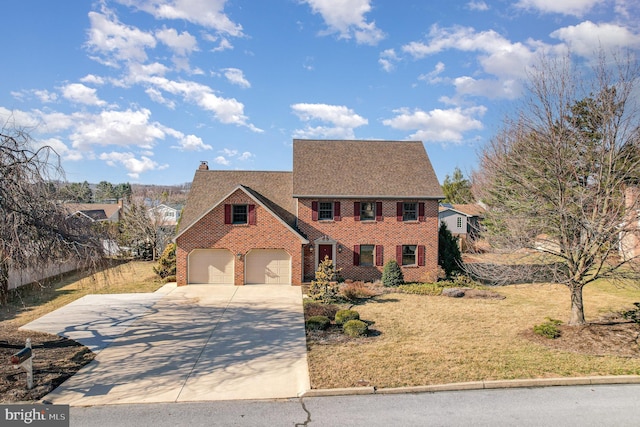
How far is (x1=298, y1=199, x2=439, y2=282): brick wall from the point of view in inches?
902

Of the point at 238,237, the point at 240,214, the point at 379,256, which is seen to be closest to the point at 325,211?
the point at 379,256

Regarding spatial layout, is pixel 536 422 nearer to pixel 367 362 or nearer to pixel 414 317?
pixel 367 362

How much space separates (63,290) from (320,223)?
47.2 ft

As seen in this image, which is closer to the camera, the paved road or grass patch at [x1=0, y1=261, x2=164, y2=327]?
the paved road

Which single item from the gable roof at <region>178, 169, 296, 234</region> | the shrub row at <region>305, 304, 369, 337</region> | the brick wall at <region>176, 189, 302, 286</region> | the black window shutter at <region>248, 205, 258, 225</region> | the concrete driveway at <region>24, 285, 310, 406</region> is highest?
the gable roof at <region>178, 169, 296, 234</region>

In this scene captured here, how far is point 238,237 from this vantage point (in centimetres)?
2172

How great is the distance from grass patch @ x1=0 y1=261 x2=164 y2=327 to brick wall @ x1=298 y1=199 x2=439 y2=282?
359 inches

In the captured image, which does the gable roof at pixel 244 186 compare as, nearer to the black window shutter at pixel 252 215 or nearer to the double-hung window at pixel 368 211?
the black window shutter at pixel 252 215

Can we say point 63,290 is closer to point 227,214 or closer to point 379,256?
point 227,214

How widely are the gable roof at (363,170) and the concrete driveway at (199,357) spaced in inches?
322

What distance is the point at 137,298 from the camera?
61.7ft

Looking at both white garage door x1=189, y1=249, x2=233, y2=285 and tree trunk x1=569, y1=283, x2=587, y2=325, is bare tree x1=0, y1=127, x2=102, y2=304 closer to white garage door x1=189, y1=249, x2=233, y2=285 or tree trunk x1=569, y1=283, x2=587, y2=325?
white garage door x1=189, y1=249, x2=233, y2=285

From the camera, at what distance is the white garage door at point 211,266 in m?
21.8

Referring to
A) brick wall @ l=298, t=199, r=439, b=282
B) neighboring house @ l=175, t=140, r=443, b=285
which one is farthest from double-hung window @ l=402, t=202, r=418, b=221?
brick wall @ l=298, t=199, r=439, b=282
